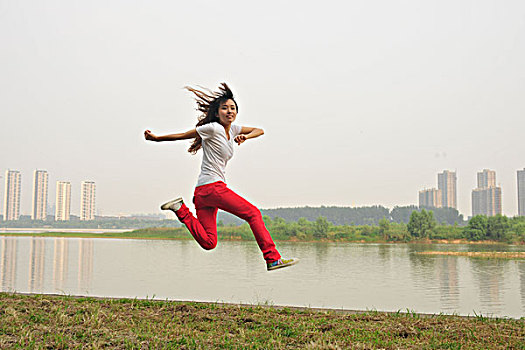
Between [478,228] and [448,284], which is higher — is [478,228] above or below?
above

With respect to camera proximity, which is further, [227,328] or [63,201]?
[63,201]

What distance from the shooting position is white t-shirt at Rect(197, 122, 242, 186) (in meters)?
4.43

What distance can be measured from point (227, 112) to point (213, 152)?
384mm

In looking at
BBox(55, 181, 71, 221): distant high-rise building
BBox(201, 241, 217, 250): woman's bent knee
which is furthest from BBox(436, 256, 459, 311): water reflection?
BBox(55, 181, 71, 221): distant high-rise building

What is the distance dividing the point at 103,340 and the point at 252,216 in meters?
3.13

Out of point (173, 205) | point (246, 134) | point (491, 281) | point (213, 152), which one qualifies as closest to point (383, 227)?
point (491, 281)

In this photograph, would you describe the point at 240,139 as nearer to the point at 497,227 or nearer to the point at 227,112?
the point at 227,112

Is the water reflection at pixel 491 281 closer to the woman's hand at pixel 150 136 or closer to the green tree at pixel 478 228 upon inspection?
the woman's hand at pixel 150 136

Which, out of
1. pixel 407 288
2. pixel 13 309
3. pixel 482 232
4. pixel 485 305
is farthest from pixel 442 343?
pixel 482 232

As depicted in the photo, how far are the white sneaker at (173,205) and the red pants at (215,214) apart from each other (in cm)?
4

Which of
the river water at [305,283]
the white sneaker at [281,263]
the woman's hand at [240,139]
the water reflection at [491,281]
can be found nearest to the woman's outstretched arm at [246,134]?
the woman's hand at [240,139]

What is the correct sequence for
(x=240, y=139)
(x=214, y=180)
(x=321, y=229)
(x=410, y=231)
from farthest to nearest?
(x=321, y=229) < (x=410, y=231) < (x=240, y=139) < (x=214, y=180)

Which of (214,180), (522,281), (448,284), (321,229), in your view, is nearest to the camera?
(214,180)

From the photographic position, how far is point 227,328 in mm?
6934
